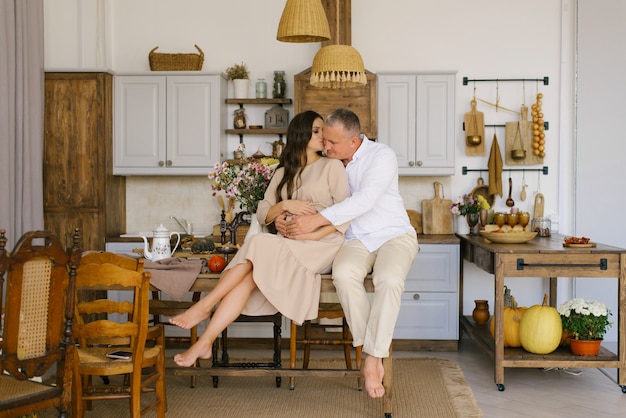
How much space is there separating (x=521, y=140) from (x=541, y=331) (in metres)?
2.01

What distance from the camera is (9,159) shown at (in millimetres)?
5230

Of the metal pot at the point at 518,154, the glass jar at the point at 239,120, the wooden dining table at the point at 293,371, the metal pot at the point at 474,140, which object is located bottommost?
the wooden dining table at the point at 293,371

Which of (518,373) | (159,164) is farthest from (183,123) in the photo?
(518,373)

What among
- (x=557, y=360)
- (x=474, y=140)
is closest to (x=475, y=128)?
(x=474, y=140)

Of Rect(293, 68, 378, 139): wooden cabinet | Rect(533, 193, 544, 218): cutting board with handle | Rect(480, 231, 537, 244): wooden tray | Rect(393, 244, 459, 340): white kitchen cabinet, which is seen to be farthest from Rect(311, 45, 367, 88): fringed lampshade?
Rect(533, 193, 544, 218): cutting board with handle

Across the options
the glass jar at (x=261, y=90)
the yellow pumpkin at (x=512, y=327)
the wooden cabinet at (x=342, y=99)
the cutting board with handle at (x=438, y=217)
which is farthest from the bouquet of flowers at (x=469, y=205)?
the glass jar at (x=261, y=90)

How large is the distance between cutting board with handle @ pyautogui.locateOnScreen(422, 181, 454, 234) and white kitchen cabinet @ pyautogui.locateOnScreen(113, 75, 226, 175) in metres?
1.79

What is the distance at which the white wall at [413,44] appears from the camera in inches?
253

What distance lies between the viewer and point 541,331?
16.1 ft

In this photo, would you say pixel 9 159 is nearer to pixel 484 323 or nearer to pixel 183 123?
pixel 183 123

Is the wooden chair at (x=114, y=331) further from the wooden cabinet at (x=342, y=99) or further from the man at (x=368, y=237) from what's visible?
the wooden cabinet at (x=342, y=99)

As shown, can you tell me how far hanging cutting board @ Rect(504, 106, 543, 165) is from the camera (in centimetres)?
636

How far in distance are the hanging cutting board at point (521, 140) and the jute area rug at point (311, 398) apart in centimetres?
196

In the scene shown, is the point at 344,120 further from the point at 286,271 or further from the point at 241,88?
the point at 241,88
